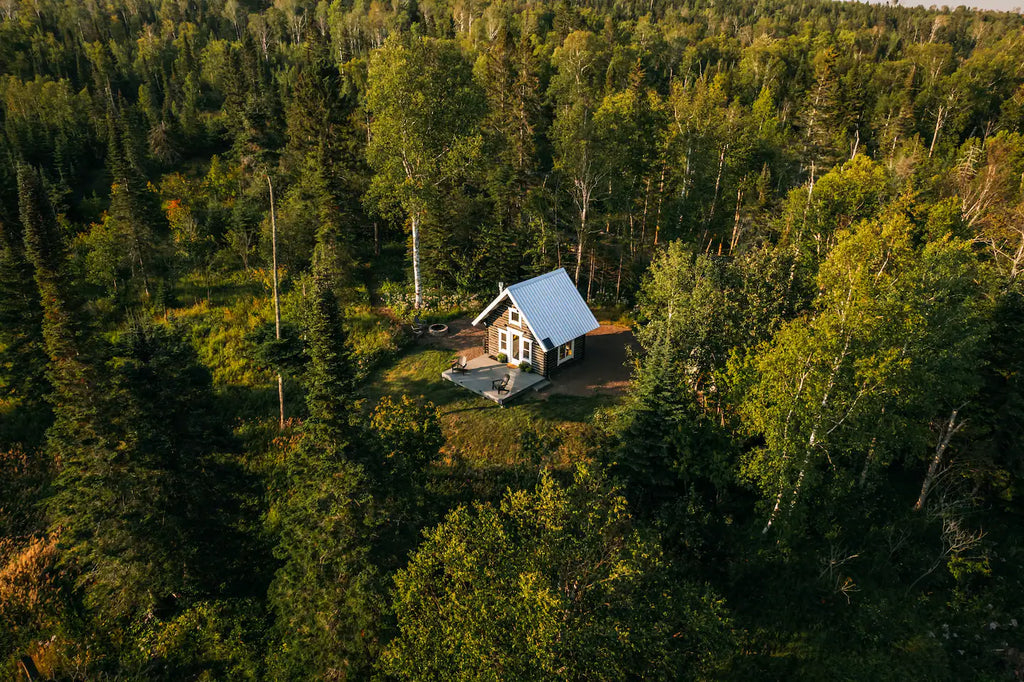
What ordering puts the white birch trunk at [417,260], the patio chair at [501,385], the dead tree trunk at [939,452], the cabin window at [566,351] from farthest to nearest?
the white birch trunk at [417,260] → the cabin window at [566,351] → the patio chair at [501,385] → the dead tree trunk at [939,452]

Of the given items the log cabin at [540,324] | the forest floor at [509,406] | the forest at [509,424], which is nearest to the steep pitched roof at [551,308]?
the log cabin at [540,324]

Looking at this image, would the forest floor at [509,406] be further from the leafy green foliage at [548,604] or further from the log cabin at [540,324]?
the leafy green foliage at [548,604]

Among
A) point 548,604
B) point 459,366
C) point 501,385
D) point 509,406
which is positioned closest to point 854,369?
point 548,604

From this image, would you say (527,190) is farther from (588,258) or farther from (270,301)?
(270,301)

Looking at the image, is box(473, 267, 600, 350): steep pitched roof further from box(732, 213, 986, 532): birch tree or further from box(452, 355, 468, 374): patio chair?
box(732, 213, 986, 532): birch tree

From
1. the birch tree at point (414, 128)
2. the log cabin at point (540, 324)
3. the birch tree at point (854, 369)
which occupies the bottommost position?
the log cabin at point (540, 324)

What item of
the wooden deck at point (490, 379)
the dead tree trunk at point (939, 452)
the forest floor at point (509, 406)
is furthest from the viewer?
the wooden deck at point (490, 379)

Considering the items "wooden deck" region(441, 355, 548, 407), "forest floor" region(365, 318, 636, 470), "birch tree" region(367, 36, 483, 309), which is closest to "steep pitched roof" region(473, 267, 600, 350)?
"wooden deck" region(441, 355, 548, 407)
